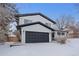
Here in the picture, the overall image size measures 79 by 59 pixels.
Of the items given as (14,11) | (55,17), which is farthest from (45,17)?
(14,11)

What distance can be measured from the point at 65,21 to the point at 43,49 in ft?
1.92

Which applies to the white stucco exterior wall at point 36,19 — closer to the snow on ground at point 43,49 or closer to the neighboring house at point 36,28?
the neighboring house at point 36,28

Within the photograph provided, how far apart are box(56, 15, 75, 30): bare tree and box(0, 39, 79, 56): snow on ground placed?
0.86 feet

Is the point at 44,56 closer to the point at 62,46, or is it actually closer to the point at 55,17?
the point at 62,46

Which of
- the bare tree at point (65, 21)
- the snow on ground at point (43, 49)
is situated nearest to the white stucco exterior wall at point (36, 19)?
the bare tree at point (65, 21)

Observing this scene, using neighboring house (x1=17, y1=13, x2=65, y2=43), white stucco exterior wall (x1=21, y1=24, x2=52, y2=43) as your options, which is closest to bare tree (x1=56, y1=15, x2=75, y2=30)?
neighboring house (x1=17, y1=13, x2=65, y2=43)

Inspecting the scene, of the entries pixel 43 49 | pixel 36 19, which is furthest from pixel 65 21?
pixel 43 49

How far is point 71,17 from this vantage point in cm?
477

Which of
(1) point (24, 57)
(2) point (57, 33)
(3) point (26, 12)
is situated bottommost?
(1) point (24, 57)

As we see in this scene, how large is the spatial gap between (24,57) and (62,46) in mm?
648

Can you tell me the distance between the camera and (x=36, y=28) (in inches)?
190

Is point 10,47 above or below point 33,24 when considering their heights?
below

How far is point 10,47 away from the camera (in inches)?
188

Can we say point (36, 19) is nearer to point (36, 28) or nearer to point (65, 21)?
point (36, 28)
